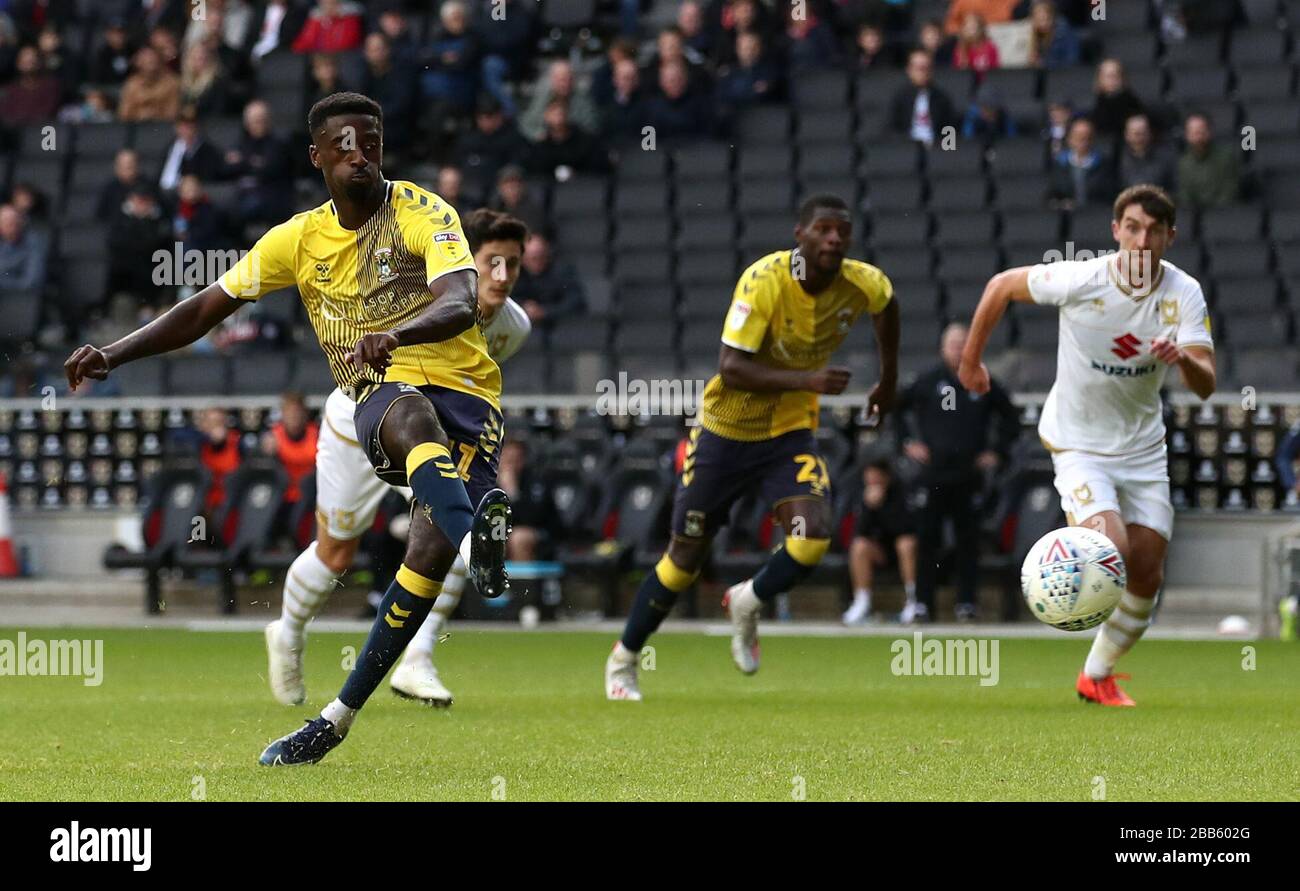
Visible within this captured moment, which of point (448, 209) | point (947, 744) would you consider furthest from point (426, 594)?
point (947, 744)

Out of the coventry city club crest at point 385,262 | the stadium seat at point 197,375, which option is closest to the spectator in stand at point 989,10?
the stadium seat at point 197,375

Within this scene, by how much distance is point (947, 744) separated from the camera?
885 cm

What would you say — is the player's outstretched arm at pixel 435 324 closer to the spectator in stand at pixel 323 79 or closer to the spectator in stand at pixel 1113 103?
the spectator in stand at pixel 1113 103

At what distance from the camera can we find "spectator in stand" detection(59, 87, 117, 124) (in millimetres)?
23609

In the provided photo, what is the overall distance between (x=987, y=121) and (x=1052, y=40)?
1284 millimetres

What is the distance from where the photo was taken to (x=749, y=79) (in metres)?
21.5

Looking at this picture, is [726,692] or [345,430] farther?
[726,692]

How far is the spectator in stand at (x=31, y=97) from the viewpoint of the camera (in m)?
23.8

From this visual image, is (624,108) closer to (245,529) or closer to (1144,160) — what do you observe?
(1144,160)

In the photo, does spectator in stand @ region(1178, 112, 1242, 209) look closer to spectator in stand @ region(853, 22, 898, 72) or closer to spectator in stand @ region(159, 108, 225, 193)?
spectator in stand @ region(853, 22, 898, 72)

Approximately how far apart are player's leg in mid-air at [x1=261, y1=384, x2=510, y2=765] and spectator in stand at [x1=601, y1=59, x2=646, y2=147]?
13.5m

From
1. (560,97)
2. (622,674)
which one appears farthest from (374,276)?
(560,97)
